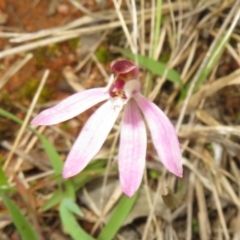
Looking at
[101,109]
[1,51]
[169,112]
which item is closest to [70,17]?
[1,51]

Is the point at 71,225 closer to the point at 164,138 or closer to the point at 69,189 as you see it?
the point at 69,189

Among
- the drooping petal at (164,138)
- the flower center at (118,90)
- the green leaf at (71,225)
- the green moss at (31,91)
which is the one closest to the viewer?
the drooping petal at (164,138)

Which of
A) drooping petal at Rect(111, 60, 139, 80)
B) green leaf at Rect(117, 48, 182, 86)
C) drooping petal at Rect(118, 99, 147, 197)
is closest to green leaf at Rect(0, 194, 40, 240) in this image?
drooping petal at Rect(118, 99, 147, 197)

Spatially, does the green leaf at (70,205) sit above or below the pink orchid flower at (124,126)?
below

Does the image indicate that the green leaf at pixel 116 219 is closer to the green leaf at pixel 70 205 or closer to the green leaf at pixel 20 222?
the green leaf at pixel 70 205

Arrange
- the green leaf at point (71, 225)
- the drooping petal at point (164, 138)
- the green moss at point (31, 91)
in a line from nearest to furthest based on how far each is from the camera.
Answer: the drooping petal at point (164, 138) < the green leaf at point (71, 225) < the green moss at point (31, 91)

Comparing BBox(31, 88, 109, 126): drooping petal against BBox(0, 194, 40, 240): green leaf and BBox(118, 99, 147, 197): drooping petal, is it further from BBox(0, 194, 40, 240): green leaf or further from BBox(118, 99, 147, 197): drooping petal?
BBox(0, 194, 40, 240): green leaf

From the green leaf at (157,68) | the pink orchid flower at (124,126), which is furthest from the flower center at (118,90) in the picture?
the green leaf at (157,68)
